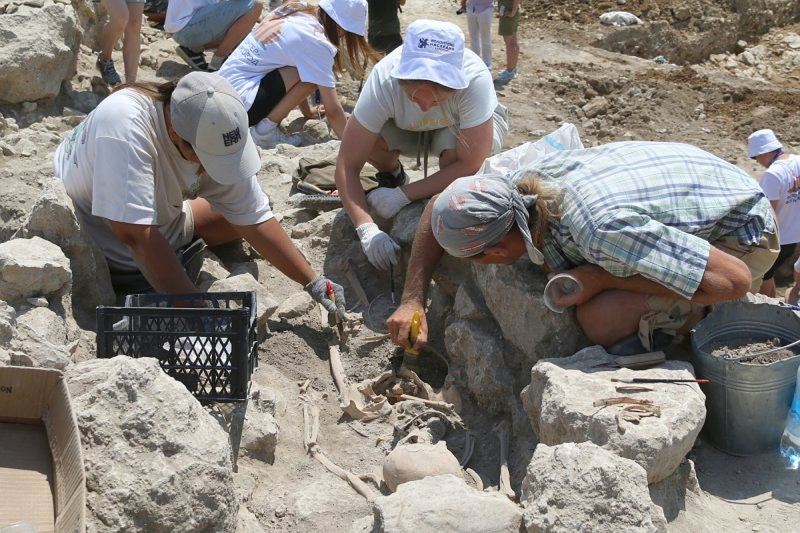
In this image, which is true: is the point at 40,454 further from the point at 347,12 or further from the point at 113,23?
the point at 113,23

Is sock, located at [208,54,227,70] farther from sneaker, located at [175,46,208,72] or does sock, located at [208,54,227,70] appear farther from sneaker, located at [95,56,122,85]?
sneaker, located at [95,56,122,85]

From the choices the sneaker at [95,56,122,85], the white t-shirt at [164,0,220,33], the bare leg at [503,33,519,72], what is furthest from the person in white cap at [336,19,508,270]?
the bare leg at [503,33,519,72]

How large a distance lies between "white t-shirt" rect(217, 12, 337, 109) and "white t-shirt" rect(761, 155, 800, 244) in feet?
8.64

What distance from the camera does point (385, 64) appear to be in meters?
4.50

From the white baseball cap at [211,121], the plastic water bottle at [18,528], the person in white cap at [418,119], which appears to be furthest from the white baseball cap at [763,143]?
the plastic water bottle at [18,528]

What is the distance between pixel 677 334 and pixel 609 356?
33cm

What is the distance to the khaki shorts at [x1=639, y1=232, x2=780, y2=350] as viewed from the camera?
3.42m

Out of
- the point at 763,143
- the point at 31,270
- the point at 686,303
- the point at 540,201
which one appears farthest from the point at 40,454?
the point at 763,143

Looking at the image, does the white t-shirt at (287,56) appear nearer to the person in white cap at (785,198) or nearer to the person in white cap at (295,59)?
the person in white cap at (295,59)

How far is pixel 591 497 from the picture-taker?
2627mm

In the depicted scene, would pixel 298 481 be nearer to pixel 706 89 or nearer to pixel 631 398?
pixel 631 398

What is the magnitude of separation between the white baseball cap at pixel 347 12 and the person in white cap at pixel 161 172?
190 centimetres

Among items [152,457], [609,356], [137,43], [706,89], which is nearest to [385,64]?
[609,356]

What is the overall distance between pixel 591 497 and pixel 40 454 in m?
1.46
